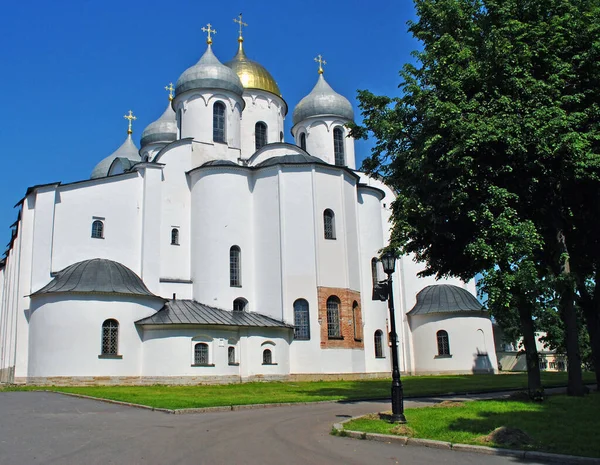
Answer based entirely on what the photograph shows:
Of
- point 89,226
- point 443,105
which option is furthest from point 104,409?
point 89,226

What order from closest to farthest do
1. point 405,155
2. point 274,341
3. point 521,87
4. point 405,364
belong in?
point 521,87 → point 405,155 → point 274,341 → point 405,364

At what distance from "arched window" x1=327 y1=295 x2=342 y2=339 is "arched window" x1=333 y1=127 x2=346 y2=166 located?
39.0ft

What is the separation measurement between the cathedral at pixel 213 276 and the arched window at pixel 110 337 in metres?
0.08

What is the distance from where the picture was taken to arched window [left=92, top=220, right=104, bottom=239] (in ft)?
105

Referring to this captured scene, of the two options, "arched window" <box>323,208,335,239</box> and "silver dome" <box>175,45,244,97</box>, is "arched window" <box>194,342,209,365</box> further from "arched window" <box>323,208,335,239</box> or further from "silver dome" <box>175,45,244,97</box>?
"silver dome" <box>175,45,244,97</box>

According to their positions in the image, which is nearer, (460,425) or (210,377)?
(460,425)

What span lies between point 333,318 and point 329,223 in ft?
17.8

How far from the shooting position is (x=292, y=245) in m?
33.1

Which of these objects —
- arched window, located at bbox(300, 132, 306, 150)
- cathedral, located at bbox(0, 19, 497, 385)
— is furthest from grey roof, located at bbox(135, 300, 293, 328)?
arched window, located at bbox(300, 132, 306, 150)

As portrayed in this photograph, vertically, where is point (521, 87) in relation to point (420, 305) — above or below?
above

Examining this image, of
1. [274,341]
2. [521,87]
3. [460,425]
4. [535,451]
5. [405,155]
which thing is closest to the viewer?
[535,451]

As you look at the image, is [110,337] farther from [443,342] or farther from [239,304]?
[443,342]

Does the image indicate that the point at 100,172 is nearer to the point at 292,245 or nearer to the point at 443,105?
the point at 292,245

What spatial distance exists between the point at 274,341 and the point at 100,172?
22.8 m
